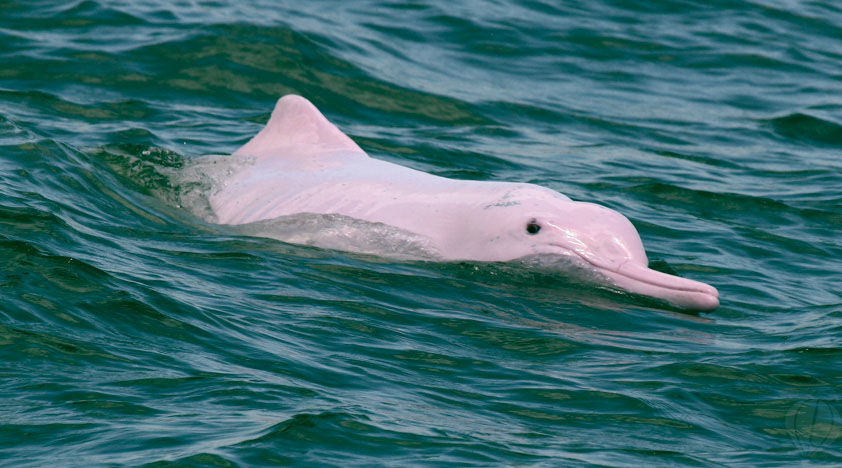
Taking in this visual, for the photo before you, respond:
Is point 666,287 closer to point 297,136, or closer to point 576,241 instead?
point 576,241

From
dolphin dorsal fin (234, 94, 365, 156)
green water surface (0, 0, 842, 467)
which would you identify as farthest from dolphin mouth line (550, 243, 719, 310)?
dolphin dorsal fin (234, 94, 365, 156)

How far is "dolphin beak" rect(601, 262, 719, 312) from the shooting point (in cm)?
995

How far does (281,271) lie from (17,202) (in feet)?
7.97

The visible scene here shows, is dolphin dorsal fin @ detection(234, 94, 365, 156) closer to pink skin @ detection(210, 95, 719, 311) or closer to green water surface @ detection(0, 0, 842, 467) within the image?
pink skin @ detection(210, 95, 719, 311)

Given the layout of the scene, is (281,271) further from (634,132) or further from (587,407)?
(634,132)

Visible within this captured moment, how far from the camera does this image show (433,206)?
11.4 metres

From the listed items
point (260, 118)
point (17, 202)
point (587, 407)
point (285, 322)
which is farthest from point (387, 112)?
point (587, 407)

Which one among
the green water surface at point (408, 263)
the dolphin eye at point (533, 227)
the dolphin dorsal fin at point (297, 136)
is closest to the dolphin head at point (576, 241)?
the dolphin eye at point (533, 227)

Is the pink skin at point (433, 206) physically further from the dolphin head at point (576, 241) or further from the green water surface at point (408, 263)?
A: the green water surface at point (408, 263)

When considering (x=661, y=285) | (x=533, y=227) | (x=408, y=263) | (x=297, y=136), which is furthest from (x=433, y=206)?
(x=297, y=136)

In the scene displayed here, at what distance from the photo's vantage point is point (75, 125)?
620 inches

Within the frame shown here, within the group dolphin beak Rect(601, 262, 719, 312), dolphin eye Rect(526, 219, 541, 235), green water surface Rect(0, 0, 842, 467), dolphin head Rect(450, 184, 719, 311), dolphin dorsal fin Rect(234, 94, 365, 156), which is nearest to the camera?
green water surface Rect(0, 0, 842, 467)

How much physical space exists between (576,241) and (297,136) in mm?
3980

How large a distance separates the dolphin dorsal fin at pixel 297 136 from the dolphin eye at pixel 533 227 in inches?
121
